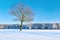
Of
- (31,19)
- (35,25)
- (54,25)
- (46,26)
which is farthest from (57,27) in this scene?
(31,19)

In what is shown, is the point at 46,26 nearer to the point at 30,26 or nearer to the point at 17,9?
the point at 30,26

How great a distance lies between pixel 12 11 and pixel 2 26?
2075 centimetres

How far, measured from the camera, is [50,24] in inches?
2096

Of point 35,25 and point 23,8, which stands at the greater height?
point 23,8

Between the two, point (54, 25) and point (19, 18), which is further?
point (54, 25)

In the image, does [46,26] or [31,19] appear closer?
[31,19]

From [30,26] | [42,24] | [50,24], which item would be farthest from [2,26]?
[50,24]

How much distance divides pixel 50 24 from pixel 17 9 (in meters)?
23.4

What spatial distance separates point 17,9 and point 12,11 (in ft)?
4.88

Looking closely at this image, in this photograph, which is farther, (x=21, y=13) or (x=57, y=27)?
(x=57, y=27)

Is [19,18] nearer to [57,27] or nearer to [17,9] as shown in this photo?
[17,9]

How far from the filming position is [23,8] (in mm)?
34344

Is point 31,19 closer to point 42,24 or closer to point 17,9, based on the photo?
point 17,9

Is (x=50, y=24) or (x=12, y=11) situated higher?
(x=12, y=11)
